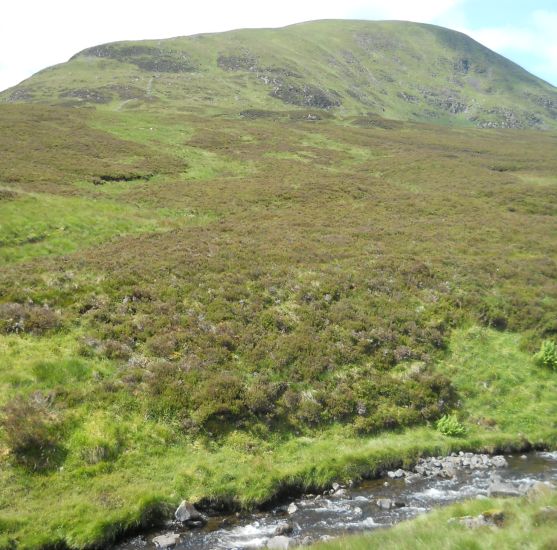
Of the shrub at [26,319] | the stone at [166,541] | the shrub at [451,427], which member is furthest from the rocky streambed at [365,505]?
the shrub at [26,319]

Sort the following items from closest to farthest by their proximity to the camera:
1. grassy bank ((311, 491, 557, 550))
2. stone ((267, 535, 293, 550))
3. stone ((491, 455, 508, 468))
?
1. grassy bank ((311, 491, 557, 550))
2. stone ((267, 535, 293, 550))
3. stone ((491, 455, 508, 468))

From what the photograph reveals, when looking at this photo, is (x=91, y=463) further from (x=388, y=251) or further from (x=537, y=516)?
(x=388, y=251)

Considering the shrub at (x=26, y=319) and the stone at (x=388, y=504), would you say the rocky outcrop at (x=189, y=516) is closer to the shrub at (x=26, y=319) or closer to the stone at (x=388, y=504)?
the stone at (x=388, y=504)

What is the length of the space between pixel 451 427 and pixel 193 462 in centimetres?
1015

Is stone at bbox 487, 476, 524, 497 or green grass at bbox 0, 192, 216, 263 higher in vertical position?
green grass at bbox 0, 192, 216, 263

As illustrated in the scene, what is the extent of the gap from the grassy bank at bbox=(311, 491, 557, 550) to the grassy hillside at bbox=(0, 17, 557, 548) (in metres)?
4.18

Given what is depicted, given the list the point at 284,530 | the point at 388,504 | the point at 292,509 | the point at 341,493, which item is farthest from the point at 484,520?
the point at 292,509

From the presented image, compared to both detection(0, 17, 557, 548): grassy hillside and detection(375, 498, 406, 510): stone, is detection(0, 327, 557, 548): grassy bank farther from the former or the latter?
detection(375, 498, 406, 510): stone

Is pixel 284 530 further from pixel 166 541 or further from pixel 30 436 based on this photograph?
pixel 30 436

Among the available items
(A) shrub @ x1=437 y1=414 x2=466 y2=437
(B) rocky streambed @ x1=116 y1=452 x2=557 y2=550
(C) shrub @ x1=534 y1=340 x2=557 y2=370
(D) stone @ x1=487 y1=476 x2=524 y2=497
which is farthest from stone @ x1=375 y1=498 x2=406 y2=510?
→ (C) shrub @ x1=534 y1=340 x2=557 y2=370

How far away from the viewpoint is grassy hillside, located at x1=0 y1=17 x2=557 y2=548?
1373 centimetres

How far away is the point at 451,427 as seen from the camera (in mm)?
17609

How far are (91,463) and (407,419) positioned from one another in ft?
38.6

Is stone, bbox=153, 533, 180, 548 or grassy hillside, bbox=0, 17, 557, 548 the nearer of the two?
stone, bbox=153, 533, 180, 548
